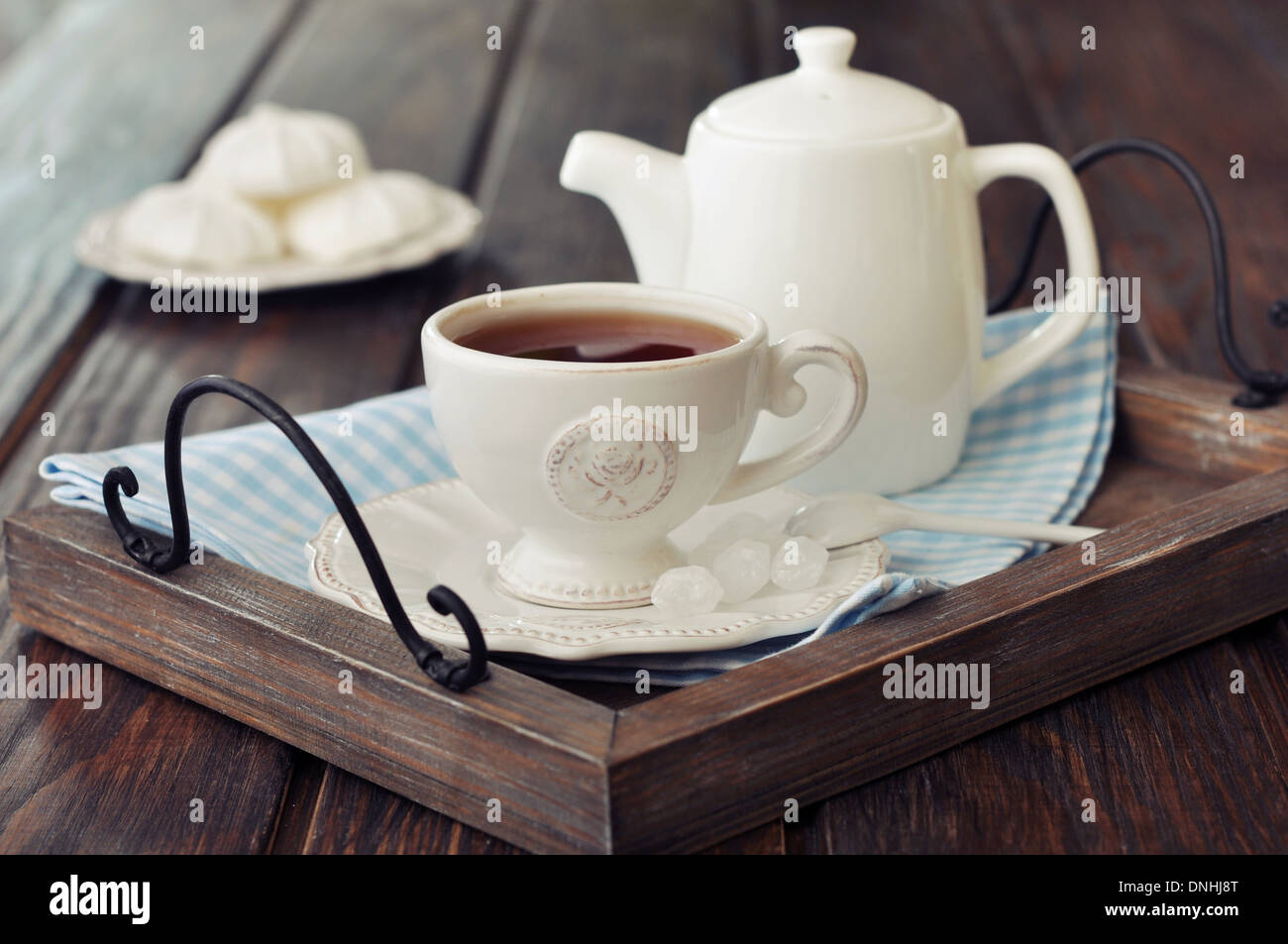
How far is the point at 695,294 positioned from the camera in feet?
1.50

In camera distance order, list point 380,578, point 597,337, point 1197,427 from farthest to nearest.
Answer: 1. point 1197,427
2. point 597,337
3. point 380,578

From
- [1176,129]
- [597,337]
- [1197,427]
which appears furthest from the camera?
[1176,129]

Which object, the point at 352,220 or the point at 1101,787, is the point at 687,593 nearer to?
the point at 1101,787

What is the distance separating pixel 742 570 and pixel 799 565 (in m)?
0.02

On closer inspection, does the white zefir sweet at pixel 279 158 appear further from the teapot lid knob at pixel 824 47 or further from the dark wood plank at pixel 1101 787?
the dark wood plank at pixel 1101 787

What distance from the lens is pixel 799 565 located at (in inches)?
16.9

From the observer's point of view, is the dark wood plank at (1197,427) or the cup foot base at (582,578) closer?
the cup foot base at (582,578)

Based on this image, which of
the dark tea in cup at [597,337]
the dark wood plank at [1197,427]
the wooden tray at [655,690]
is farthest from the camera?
the dark wood plank at [1197,427]

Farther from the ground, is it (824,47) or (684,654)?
(824,47)

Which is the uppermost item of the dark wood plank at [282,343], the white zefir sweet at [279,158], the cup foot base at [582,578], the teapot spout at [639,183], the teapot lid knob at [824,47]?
the teapot lid knob at [824,47]

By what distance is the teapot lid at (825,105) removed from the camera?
1.65 ft

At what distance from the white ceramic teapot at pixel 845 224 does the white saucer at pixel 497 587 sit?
0.21 ft

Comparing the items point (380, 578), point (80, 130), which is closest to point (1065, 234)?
point (380, 578)

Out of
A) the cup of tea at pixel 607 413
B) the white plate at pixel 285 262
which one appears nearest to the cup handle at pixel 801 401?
the cup of tea at pixel 607 413
